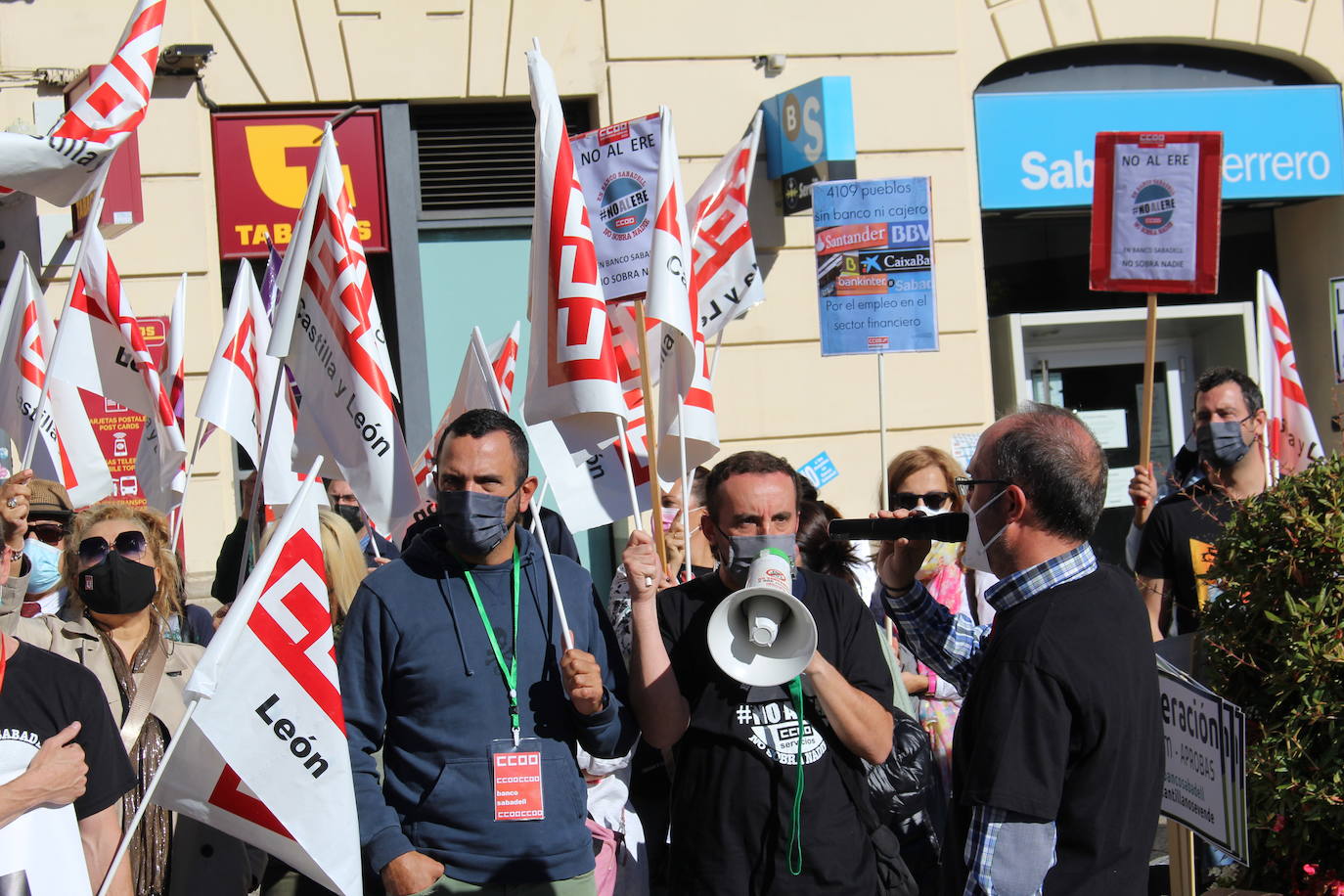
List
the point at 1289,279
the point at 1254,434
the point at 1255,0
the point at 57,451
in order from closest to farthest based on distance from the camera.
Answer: the point at 1254,434, the point at 57,451, the point at 1255,0, the point at 1289,279

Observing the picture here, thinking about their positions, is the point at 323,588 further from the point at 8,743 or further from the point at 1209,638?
the point at 1209,638

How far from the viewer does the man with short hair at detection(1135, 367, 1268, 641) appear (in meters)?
5.52

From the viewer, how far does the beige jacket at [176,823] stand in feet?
13.9

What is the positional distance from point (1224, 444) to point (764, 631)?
307 cm

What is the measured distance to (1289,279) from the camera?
37.1 ft

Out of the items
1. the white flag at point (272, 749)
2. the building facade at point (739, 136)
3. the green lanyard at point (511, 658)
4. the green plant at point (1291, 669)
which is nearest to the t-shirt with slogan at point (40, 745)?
the white flag at point (272, 749)

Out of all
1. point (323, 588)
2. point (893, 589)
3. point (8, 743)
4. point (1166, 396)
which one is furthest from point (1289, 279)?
point (8, 743)

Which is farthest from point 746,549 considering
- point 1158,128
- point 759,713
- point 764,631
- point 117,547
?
point 1158,128

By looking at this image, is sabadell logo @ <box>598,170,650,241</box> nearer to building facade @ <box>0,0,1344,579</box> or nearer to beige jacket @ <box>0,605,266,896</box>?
beige jacket @ <box>0,605,266,896</box>

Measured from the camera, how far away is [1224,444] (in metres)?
5.77

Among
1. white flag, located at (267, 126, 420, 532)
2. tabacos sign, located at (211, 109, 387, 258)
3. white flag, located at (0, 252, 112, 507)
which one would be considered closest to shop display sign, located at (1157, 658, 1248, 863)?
white flag, located at (267, 126, 420, 532)

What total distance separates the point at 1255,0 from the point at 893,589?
849cm

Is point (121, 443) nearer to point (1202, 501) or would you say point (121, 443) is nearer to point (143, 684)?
point (143, 684)

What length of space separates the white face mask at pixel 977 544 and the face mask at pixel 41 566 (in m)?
4.09
